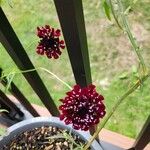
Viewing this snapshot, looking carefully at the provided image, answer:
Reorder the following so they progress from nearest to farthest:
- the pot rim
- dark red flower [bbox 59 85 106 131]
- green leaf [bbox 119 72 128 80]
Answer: dark red flower [bbox 59 85 106 131] → the pot rim → green leaf [bbox 119 72 128 80]

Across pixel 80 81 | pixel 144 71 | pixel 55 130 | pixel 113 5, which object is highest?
pixel 113 5

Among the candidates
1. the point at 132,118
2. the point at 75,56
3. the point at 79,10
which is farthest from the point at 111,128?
the point at 79,10

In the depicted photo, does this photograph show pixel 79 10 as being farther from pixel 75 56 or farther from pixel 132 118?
pixel 132 118

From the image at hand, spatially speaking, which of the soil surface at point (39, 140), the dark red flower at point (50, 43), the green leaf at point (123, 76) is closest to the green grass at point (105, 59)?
the green leaf at point (123, 76)

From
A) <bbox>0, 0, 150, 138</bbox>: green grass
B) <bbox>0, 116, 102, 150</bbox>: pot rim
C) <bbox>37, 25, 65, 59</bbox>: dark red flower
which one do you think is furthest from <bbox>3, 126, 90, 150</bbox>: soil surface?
<bbox>0, 0, 150, 138</bbox>: green grass

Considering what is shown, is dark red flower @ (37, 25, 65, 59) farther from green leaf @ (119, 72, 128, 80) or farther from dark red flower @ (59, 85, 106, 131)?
green leaf @ (119, 72, 128, 80)

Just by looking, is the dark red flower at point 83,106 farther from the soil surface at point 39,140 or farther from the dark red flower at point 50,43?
the soil surface at point 39,140
